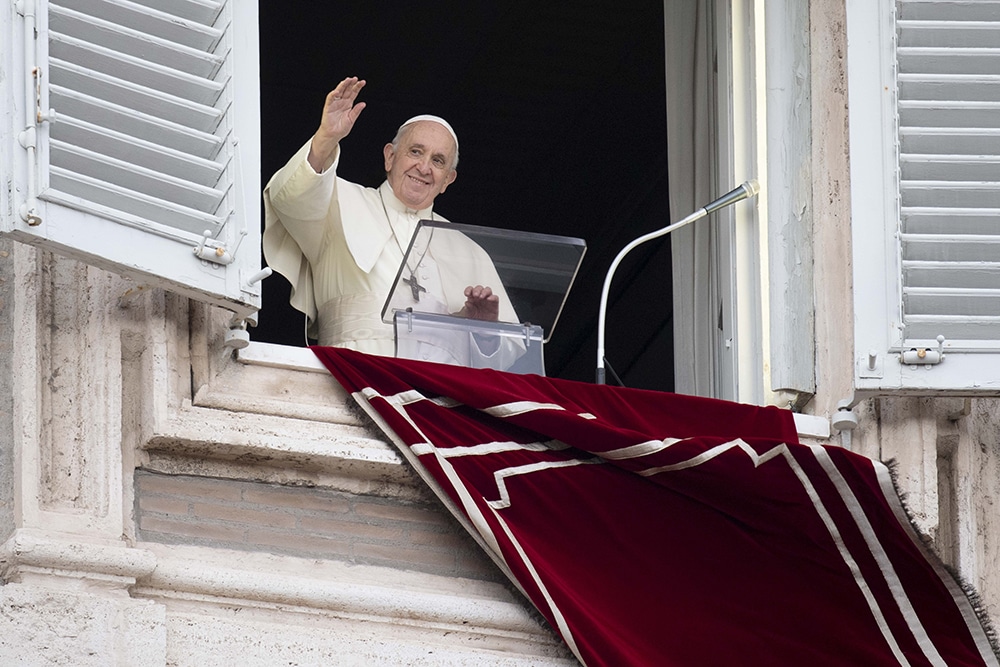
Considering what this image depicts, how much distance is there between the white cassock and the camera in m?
5.77

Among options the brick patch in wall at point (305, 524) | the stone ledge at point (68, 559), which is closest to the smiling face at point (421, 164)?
the brick patch in wall at point (305, 524)

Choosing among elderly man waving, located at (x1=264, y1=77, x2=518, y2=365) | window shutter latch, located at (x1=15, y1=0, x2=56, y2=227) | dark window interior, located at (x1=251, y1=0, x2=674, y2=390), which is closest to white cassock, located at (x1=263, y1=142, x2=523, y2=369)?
elderly man waving, located at (x1=264, y1=77, x2=518, y2=365)

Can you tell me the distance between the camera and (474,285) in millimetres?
5773

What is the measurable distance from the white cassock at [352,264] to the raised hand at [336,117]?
0.05m

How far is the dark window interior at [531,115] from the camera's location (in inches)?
349

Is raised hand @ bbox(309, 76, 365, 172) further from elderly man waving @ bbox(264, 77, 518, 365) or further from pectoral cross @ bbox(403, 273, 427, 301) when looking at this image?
pectoral cross @ bbox(403, 273, 427, 301)

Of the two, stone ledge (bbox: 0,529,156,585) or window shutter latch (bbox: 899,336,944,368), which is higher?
window shutter latch (bbox: 899,336,944,368)

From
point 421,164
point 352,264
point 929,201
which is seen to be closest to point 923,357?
point 929,201

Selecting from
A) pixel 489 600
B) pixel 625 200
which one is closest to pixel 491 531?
pixel 489 600

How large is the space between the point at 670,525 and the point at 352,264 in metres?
1.24

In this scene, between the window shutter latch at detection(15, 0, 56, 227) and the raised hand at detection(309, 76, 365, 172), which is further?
the raised hand at detection(309, 76, 365, 172)

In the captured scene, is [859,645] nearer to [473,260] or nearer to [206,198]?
[473,260]

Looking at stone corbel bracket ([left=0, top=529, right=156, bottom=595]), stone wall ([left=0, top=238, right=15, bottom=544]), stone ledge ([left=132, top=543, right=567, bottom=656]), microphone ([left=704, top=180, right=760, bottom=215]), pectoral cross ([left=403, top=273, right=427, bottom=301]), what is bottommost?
stone ledge ([left=132, top=543, right=567, bottom=656])

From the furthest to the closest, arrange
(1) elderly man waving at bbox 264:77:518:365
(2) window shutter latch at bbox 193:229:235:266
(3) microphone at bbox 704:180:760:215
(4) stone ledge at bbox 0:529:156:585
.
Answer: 1. (3) microphone at bbox 704:180:760:215
2. (1) elderly man waving at bbox 264:77:518:365
3. (2) window shutter latch at bbox 193:229:235:266
4. (4) stone ledge at bbox 0:529:156:585
